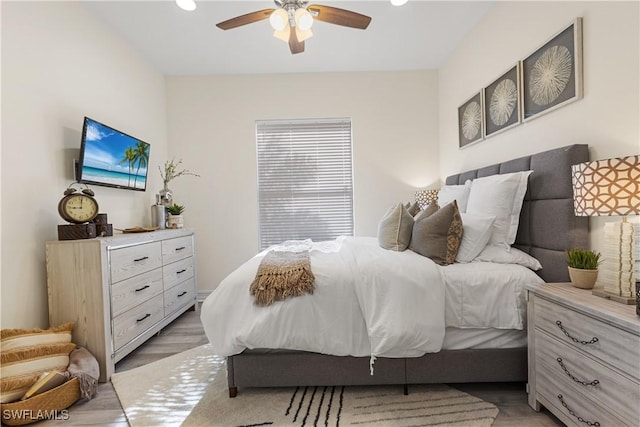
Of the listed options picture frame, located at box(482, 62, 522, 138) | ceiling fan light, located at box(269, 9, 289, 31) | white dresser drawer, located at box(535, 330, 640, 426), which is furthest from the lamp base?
ceiling fan light, located at box(269, 9, 289, 31)

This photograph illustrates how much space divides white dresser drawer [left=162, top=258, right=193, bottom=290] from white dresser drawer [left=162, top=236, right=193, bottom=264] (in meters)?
0.05

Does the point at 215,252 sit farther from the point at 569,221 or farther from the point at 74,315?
the point at 569,221

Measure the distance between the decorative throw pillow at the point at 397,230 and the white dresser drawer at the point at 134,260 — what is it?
Answer: 1900mm

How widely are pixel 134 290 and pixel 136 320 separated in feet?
0.79

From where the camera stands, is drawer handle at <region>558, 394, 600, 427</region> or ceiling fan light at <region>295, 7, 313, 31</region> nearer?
drawer handle at <region>558, 394, 600, 427</region>

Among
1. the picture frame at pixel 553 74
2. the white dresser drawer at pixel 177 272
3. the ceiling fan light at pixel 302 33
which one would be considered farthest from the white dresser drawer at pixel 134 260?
the picture frame at pixel 553 74

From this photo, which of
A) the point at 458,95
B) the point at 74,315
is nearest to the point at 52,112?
the point at 74,315

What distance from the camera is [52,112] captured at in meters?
2.09

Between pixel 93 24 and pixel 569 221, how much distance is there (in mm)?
3903

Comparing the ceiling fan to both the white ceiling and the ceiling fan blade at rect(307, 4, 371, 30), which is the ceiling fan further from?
the white ceiling

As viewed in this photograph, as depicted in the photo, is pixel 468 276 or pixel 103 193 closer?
pixel 468 276

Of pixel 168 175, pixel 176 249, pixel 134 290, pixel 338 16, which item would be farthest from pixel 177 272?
pixel 338 16

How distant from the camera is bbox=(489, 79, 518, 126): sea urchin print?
2.33 meters

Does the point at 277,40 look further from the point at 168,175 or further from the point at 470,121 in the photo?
the point at 470,121
